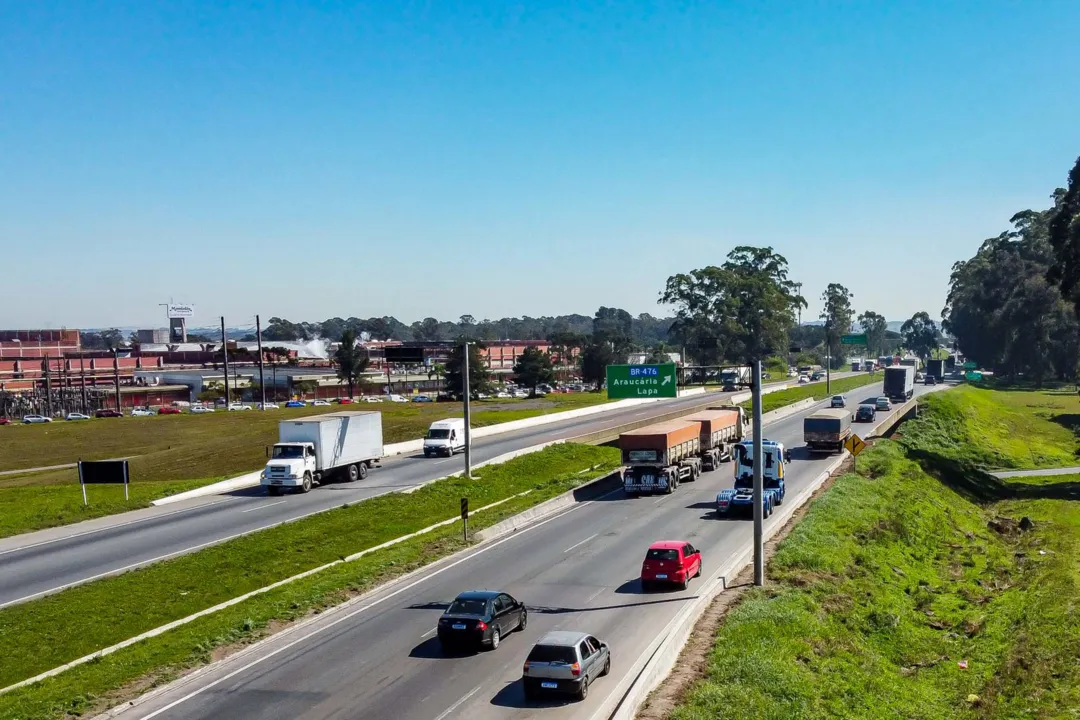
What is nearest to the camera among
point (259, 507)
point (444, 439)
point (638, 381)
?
point (638, 381)

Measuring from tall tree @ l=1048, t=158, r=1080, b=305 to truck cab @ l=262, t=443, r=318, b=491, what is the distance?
147 ft

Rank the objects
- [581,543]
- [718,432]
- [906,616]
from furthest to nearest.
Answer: [718,432] < [581,543] < [906,616]

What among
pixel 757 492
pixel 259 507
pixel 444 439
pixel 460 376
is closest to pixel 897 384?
pixel 460 376

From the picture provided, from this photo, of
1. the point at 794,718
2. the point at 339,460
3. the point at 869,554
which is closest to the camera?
the point at 794,718

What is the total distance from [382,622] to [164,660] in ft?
18.8

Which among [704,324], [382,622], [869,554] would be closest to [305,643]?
[382,622]

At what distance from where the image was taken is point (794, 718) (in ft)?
60.1

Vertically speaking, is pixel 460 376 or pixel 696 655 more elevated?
pixel 460 376

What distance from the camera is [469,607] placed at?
2269 cm

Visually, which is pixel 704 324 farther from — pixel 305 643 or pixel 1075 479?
pixel 305 643

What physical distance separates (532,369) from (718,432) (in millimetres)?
75573

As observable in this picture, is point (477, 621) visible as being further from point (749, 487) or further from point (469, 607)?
point (749, 487)

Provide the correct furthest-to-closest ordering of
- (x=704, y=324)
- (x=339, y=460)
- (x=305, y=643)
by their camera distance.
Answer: (x=704, y=324) → (x=339, y=460) → (x=305, y=643)

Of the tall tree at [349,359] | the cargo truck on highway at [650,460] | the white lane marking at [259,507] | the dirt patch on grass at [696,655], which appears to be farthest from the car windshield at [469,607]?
the tall tree at [349,359]
